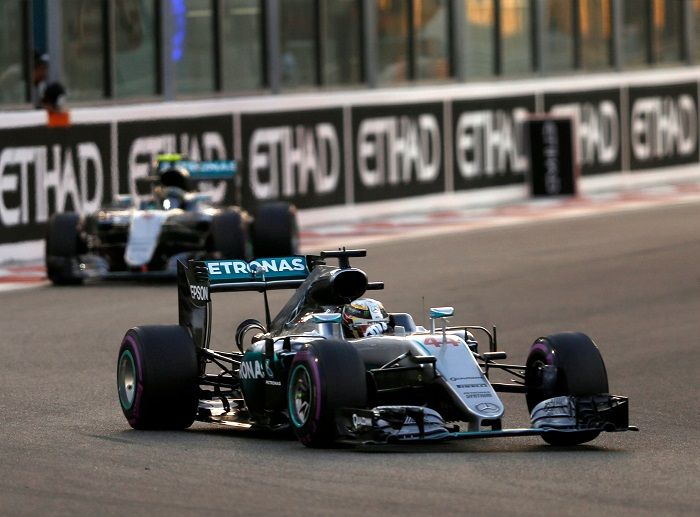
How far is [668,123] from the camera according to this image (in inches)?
1204

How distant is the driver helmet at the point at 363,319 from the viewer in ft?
31.1

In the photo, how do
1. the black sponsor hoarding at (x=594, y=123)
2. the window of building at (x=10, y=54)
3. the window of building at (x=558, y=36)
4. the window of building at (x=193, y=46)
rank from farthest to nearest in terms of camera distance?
the window of building at (x=558, y=36), the black sponsor hoarding at (x=594, y=123), the window of building at (x=193, y=46), the window of building at (x=10, y=54)

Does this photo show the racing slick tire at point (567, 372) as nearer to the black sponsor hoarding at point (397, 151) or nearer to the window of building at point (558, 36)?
the black sponsor hoarding at point (397, 151)

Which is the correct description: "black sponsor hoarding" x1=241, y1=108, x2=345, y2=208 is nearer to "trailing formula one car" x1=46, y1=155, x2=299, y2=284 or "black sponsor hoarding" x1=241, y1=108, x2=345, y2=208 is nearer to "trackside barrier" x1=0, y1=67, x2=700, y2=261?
"trackside barrier" x1=0, y1=67, x2=700, y2=261

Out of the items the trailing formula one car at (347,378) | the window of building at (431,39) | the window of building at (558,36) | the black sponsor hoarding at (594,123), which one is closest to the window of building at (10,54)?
the window of building at (431,39)

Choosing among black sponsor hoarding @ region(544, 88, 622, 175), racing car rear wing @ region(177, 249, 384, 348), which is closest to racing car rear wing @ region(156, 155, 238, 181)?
racing car rear wing @ region(177, 249, 384, 348)

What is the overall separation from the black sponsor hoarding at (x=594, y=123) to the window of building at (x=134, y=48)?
7.26m

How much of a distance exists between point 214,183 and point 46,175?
3068mm

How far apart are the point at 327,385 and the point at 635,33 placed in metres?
24.1

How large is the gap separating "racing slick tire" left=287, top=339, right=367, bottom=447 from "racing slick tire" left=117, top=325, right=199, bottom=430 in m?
0.93

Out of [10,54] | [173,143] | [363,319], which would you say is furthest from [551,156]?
[363,319]

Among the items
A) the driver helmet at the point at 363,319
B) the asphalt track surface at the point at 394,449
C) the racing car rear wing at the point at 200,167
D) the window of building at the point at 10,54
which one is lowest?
the asphalt track surface at the point at 394,449

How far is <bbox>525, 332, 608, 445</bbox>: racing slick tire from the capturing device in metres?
9.02

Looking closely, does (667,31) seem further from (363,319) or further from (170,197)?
(363,319)
